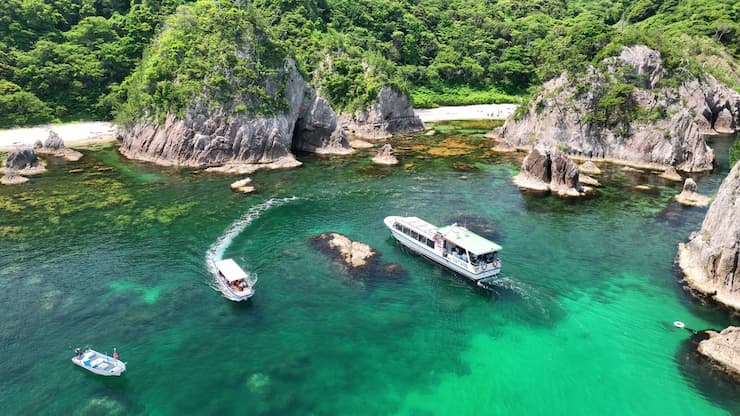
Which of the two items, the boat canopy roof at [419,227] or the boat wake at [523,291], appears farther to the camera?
the boat canopy roof at [419,227]

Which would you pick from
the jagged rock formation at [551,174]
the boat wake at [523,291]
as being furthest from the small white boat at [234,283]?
the jagged rock formation at [551,174]

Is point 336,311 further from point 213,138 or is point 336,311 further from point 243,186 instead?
point 213,138

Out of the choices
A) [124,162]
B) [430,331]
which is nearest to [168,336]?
[430,331]

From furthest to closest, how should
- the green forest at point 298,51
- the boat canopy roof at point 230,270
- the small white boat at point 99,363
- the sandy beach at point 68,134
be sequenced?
1. the sandy beach at point 68,134
2. the green forest at point 298,51
3. the boat canopy roof at point 230,270
4. the small white boat at point 99,363

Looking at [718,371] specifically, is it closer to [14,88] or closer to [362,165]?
[362,165]

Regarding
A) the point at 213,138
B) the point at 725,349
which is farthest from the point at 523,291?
the point at 213,138

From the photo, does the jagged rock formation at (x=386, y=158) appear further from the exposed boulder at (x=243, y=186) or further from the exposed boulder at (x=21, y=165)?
the exposed boulder at (x=21, y=165)
